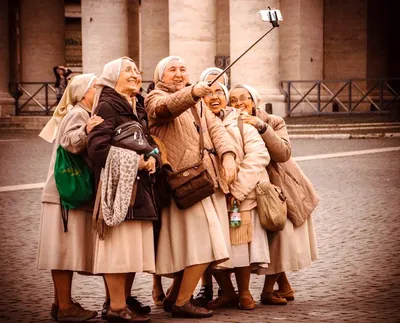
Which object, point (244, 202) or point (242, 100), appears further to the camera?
point (242, 100)

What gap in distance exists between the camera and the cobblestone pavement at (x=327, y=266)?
763cm

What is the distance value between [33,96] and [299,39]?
24.9ft

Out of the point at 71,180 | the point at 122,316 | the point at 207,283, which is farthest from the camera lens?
the point at 207,283

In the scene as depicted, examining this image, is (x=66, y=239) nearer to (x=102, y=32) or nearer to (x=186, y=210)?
(x=186, y=210)

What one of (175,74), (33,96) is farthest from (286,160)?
(33,96)

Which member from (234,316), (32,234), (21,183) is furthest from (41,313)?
(21,183)

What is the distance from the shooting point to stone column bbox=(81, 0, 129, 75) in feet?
106

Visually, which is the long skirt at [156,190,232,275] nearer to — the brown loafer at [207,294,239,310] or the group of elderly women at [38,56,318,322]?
the group of elderly women at [38,56,318,322]

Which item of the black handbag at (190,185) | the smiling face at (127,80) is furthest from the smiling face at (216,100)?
the smiling face at (127,80)

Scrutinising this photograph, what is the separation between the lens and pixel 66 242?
7.40m

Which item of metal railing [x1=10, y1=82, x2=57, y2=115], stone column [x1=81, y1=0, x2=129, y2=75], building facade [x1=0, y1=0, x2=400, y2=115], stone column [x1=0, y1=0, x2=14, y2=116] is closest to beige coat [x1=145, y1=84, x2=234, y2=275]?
building facade [x1=0, y1=0, x2=400, y2=115]

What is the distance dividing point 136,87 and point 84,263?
1130 millimetres

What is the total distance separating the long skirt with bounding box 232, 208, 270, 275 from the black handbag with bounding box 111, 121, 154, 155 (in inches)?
39.1

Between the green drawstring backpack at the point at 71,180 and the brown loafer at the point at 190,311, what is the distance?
0.85 m
